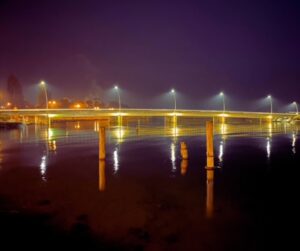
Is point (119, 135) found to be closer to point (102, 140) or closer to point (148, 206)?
point (102, 140)

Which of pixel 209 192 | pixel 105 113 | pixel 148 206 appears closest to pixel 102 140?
pixel 209 192

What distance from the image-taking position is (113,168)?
20547mm

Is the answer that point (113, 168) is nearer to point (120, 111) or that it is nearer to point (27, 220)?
point (27, 220)

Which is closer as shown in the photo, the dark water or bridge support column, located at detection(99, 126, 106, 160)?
the dark water

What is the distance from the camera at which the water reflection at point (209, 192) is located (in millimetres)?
11797

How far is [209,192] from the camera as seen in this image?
14.5 m

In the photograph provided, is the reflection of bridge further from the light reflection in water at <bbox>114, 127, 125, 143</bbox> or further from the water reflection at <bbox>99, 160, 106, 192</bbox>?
the water reflection at <bbox>99, 160, 106, 192</bbox>

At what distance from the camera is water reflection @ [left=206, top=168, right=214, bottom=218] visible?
11.8m

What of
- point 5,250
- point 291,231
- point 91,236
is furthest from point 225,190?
point 5,250

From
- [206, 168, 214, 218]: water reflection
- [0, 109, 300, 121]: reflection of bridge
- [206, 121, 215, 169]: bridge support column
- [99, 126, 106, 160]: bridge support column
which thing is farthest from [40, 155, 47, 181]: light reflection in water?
[0, 109, 300, 121]: reflection of bridge

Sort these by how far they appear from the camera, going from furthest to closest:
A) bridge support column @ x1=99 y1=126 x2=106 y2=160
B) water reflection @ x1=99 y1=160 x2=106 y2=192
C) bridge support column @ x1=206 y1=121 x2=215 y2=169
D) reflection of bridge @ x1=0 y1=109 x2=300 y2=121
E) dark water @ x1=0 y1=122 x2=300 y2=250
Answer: reflection of bridge @ x1=0 y1=109 x2=300 y2=121 → bridge support column @ x1=99 y1=126 x2=106 y2=160 → bridge support column @ x1=206 y1=121 x2=215 y2=169 → water reflection @ x1=99 y1=160 x2=106 y2=192 → dark water @ x1=0 y1=122 x2=300 y2=250

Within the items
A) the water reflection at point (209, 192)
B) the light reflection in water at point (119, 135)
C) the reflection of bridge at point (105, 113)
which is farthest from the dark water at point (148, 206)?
the reflection of bridge at point (105, 113)

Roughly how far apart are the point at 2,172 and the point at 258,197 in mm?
15461

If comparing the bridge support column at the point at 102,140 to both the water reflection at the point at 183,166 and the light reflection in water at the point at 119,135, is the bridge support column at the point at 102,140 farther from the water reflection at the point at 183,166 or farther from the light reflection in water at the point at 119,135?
the light reflection in water at the point at 119,135
